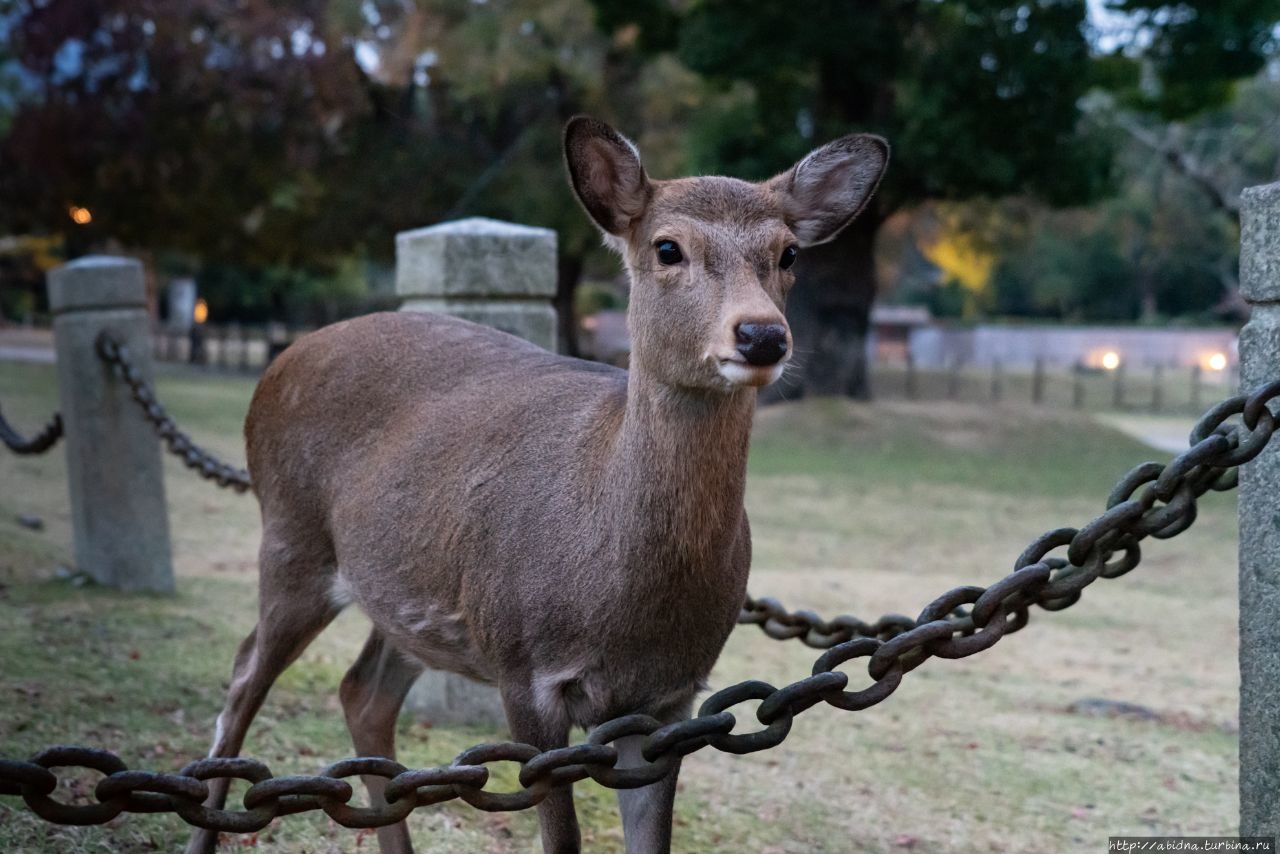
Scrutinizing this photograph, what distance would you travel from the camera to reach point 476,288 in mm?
5625

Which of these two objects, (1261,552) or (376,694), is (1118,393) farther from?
(1261,552)

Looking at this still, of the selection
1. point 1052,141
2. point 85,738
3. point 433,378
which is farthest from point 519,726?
point 1052,141

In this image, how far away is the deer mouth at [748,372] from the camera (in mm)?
2951

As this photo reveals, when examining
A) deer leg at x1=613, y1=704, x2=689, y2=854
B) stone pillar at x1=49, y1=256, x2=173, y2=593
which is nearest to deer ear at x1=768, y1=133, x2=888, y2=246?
deer leg at x1=613, y1=704, x2=689, y2=854

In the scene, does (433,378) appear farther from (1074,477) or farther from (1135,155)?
(1135,155)

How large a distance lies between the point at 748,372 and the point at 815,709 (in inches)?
160

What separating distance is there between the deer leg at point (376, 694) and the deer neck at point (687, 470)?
1.33 m

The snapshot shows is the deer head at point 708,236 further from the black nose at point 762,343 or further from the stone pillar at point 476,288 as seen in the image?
the stone pillar at point 476,288

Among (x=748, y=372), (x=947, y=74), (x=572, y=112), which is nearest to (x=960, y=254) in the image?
(x=572, y=112)

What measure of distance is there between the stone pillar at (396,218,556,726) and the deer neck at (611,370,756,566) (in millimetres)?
2457

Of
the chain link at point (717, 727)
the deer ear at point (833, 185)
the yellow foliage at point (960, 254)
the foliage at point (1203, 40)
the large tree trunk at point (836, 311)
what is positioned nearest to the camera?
the chain link at point (717, 727)

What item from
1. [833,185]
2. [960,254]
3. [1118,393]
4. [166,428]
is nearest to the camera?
[833,185]

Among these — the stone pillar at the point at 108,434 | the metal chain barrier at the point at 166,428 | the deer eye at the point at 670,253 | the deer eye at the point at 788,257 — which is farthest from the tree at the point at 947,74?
the deer eye at the point at 670,253

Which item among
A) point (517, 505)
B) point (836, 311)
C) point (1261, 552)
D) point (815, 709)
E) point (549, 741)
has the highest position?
point (836, 311)
